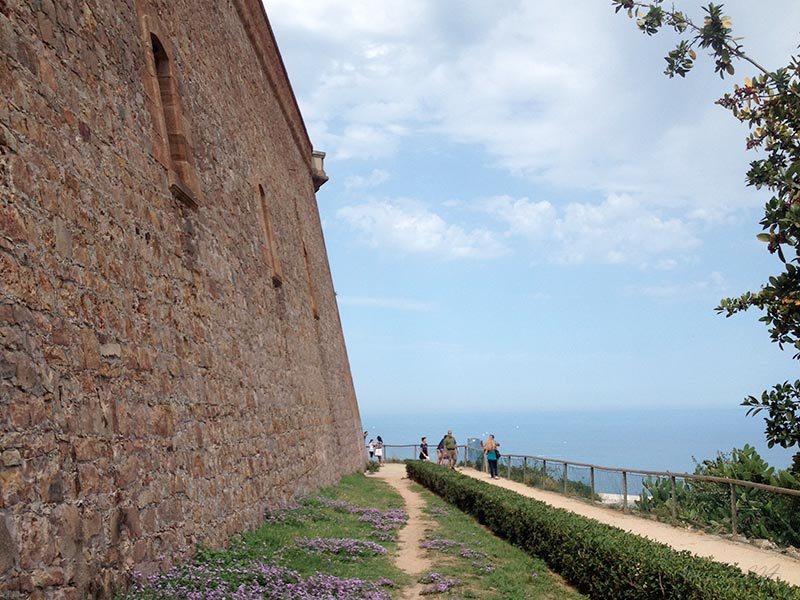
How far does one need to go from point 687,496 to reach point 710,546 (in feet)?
7.56

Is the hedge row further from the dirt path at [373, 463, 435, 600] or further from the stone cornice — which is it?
the stone cornice

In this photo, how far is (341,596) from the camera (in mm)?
6777

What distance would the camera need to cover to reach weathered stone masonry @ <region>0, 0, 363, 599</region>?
4395 mm

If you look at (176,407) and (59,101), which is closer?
(59,101)

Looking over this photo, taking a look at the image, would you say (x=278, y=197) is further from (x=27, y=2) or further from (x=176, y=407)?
(x=27, y=2)

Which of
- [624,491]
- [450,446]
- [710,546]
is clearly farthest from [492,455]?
[710,546]

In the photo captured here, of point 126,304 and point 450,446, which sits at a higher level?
point 126,304

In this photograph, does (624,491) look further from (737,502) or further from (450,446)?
(450,446)

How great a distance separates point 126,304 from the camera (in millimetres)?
6059

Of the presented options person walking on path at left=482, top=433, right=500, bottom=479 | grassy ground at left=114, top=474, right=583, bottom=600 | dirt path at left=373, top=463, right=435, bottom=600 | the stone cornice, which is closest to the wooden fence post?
grassy ground at left=114, top=474, right=583, bottom=600

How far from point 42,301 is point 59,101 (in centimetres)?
163

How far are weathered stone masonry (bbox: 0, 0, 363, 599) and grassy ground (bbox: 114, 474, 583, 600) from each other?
1.13ft

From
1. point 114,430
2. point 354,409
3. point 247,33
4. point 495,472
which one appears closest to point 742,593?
point 114,430

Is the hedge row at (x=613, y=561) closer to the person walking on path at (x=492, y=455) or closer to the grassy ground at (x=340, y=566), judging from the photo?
the grassy ground at (x=340, y=566)
